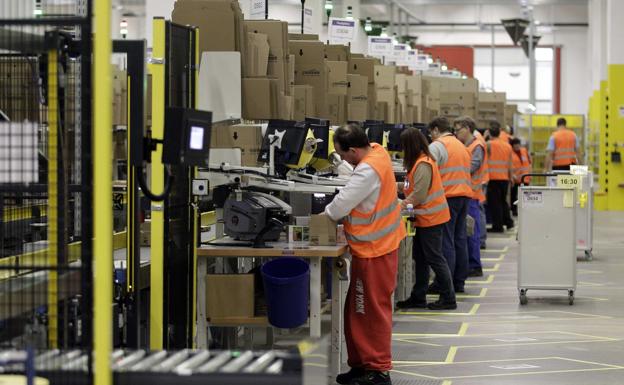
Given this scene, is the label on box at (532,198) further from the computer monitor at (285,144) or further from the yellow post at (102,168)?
the yellow post at (102,168)

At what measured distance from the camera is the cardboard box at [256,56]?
8.11m

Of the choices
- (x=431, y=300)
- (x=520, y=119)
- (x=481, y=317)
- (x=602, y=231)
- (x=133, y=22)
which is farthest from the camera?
(x=133, y=22)

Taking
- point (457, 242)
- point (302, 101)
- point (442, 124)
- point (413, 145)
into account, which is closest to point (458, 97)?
point (457, 242)

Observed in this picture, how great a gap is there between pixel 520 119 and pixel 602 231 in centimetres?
692

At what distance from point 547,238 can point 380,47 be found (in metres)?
5.77

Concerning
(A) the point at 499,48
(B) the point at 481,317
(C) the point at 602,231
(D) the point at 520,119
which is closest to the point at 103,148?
(B) the point at 481,317

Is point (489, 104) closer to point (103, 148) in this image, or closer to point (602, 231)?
point (602, 231)

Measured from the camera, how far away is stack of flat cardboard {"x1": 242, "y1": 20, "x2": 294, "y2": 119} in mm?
8078

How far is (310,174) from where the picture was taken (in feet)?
27.8

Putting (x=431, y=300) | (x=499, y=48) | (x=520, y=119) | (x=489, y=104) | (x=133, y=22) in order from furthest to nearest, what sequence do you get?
(x=499, y=48)
(x=133, y=22)
(x=520, y=119)
(x=489, y=104)
(x=431, y=300)

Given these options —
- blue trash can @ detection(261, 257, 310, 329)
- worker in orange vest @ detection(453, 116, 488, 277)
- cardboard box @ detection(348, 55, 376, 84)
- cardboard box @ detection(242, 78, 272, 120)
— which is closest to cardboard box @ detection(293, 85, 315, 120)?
cardboard box @ detection(242, 78, 272, 120)

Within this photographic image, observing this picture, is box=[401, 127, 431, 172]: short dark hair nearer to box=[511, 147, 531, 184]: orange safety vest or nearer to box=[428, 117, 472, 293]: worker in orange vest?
box=[428, 117, 472, 293]: worker in orange vest

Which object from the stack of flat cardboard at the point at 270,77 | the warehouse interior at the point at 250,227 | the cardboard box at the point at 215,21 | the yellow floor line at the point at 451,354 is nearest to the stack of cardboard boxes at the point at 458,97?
the warehouse interior at the point at 250,227

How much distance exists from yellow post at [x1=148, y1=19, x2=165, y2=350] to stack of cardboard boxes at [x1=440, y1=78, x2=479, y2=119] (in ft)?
41.1
